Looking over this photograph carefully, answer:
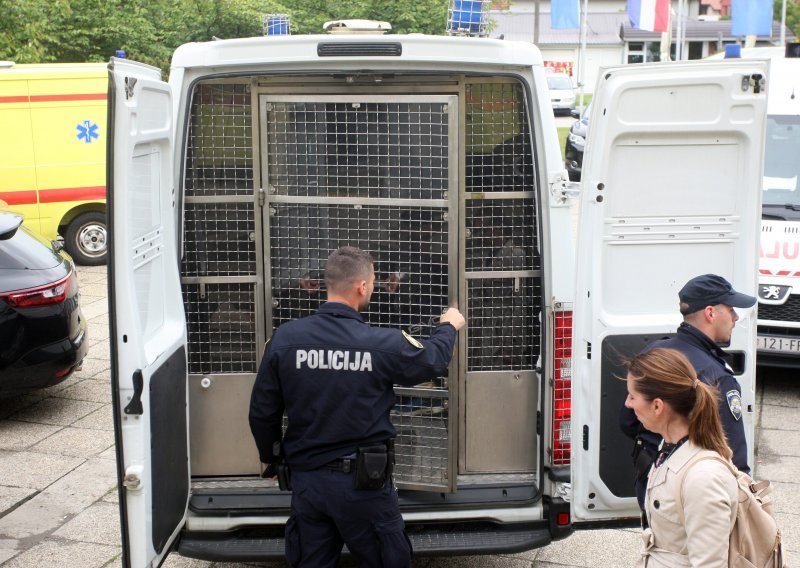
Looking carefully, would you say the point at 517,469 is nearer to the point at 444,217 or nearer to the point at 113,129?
the point at 444,217

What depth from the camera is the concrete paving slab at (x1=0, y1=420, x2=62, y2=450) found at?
275 inches

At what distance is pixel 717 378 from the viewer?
377 centimetres

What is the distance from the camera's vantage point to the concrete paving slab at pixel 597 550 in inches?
206

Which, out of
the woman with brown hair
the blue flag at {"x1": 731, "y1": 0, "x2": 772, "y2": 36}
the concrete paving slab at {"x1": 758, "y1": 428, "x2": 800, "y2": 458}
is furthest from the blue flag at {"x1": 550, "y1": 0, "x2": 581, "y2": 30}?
the woman with brown hair

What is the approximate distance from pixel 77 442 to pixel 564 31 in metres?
51.7

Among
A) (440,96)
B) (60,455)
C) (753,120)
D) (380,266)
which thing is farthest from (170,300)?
(60,455)

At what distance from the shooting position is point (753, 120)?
4078 mm

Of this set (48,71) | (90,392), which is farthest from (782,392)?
(48,71)

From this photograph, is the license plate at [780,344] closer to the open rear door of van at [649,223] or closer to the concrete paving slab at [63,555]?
the open rear door of van at [649,223]

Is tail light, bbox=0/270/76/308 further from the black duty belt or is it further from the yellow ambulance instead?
the yellow ambulance

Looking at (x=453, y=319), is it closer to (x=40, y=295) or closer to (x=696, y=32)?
(x=40, y=295)

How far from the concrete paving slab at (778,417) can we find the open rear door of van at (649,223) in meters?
3.49

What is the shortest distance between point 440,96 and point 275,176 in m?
0.86

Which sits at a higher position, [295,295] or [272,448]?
[295,295]
